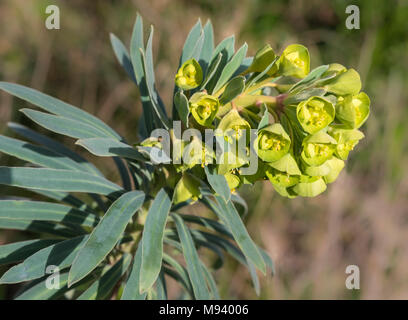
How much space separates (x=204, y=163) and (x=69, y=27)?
366 cm

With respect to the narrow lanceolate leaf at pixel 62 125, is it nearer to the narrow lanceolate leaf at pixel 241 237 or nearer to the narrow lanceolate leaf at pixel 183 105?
the narrow lanceolate leaf at pixel 183 105

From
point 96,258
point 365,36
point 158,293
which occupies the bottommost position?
point 158,293

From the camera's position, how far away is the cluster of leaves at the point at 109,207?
1.21 meters

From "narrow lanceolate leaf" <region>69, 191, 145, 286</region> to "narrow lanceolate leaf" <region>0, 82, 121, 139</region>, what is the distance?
12.2 inches

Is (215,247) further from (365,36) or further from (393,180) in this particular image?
(365,36)

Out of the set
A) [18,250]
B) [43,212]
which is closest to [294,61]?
[43,212]

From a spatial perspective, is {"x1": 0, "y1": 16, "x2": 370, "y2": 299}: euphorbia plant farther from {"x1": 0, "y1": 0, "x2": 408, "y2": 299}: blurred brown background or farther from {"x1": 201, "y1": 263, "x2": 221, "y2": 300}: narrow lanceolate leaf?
{"x1": 0, "y1": 0, "x2": 408, "y2": 299}: blurred brown background

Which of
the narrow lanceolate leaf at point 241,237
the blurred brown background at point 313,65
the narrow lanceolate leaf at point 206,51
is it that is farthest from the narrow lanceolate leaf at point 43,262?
the blurred brown background at point 313,65

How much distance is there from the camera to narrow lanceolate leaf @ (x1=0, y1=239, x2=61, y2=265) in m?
1.36

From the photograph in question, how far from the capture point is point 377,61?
4660 millimetres

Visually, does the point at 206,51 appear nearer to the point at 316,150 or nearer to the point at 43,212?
the point at 316,150

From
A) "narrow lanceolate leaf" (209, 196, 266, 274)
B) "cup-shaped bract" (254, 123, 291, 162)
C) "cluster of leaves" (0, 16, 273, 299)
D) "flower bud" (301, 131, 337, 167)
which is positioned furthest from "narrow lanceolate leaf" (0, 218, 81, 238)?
"flower bud" (301, 131, 337, 167)

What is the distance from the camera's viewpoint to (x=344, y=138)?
1.21m
